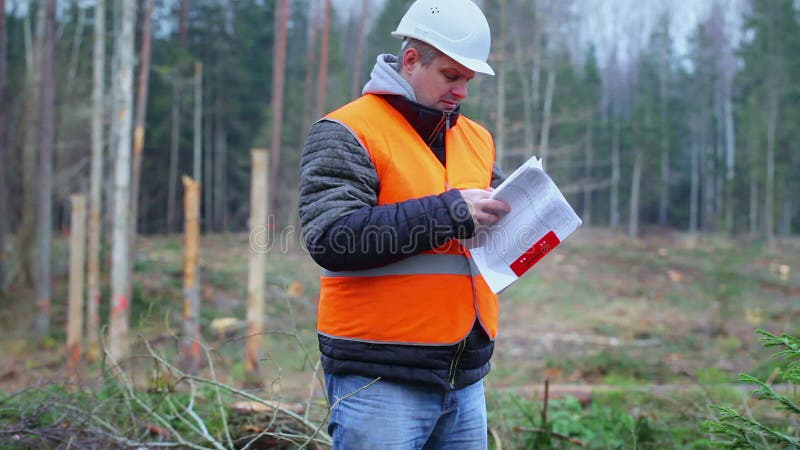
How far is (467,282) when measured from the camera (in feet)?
7.39

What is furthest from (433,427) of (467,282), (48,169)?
(48,169)

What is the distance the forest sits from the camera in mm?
11813

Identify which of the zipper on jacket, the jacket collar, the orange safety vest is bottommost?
the zipper on jacket

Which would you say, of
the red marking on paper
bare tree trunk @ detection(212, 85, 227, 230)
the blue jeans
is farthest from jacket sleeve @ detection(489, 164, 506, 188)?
bare tree trunk @ detection(212, 85, 227, 230)

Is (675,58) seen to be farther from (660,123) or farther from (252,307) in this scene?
(252,307)

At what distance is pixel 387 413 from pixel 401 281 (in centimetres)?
40

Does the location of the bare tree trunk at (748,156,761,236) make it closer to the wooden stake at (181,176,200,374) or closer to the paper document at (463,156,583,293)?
the wooden stake at (181,176,200,374)

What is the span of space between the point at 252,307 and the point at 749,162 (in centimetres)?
2864

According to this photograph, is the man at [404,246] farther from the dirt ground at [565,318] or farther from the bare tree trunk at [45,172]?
the bare tree trunk at [45,172]

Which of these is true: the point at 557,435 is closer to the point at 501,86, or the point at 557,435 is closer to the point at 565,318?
the point at 565,318

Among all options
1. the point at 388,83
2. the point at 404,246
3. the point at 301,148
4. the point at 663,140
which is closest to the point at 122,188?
the point at 388,83

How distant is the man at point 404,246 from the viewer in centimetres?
204

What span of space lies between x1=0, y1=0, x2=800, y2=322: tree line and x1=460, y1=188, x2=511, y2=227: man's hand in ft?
43.7

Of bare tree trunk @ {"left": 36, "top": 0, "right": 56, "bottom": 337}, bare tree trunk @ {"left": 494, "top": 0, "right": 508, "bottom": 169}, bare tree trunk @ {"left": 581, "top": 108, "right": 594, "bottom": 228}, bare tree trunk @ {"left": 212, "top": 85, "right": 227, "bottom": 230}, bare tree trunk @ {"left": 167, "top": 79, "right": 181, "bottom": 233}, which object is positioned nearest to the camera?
bare tree trunk @ {"left": 36, "top": 0, "right": 56, "bottom": 337}
